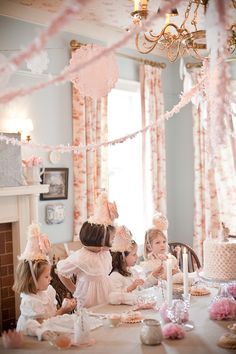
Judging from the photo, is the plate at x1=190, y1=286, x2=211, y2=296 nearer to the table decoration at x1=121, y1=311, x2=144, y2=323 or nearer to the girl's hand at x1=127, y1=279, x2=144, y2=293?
the girl's hand at x1=127, y1=279, x2=144, y2=293

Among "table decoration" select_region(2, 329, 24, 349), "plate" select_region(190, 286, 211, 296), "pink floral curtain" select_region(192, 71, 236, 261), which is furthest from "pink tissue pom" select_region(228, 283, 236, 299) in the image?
"pink floral curtain" select_region(192, 71, 236, 261)

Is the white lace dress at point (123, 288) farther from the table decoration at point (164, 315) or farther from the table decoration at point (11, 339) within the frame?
the table decoration at point (11, 339)

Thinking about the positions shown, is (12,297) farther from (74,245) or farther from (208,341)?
(208,341)

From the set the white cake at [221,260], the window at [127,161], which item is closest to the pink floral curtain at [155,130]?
the window at [127,161]

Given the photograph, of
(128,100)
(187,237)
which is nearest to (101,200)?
(128,100)

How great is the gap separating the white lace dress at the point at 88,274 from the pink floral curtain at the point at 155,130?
2.86 meters

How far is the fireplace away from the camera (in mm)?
4586

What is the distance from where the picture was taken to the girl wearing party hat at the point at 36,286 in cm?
276

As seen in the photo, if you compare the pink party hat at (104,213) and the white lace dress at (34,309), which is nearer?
the white lace dress at (34,309)

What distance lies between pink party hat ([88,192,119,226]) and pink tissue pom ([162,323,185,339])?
112 centimetres

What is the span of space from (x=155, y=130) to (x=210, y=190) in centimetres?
98

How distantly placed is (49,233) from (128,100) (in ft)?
6.43

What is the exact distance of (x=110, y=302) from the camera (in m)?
3.05

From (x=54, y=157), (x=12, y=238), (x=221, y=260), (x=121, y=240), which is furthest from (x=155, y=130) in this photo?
(x=221, y=260)
